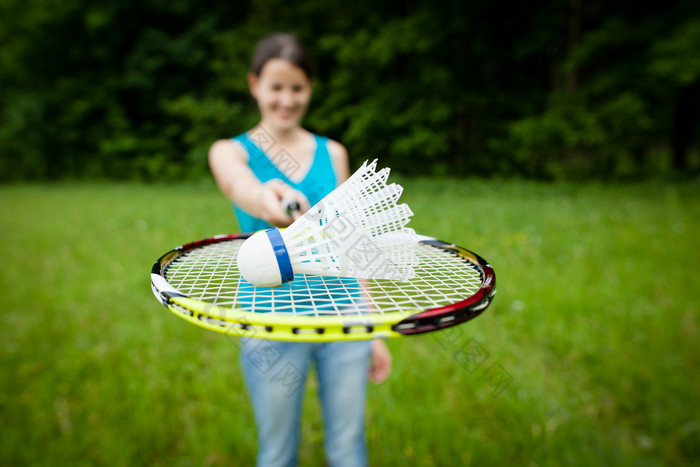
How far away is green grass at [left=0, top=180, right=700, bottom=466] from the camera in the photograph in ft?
6.41

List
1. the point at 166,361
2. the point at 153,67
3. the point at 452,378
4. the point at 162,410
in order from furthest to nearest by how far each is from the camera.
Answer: the point at 153,67 < the point at 166,361 < the point at 452,378 < the point at 162,410

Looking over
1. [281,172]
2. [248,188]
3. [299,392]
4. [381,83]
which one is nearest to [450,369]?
[299,392]

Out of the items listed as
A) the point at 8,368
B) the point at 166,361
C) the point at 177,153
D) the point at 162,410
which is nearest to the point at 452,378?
the point at 162,410

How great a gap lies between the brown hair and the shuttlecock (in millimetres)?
932

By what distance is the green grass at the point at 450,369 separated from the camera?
196cm

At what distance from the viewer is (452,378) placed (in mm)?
2377

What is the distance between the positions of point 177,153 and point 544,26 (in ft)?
37.6

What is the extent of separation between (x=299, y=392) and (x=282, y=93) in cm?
115

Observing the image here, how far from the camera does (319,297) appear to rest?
1.03m

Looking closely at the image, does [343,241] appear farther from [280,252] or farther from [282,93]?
[282,93]

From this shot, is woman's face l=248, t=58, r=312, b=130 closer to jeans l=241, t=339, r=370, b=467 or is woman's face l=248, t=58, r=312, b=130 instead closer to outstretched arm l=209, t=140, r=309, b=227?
outstretched arm l=209, t=140, r=309, b=227

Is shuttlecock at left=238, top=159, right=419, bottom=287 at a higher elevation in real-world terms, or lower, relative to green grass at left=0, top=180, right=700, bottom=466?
higher

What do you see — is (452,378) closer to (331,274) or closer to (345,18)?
(331,274)

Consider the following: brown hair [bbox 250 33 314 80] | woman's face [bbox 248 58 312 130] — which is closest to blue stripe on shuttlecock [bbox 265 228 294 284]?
woman's face [bbox 248 58 312 130]
